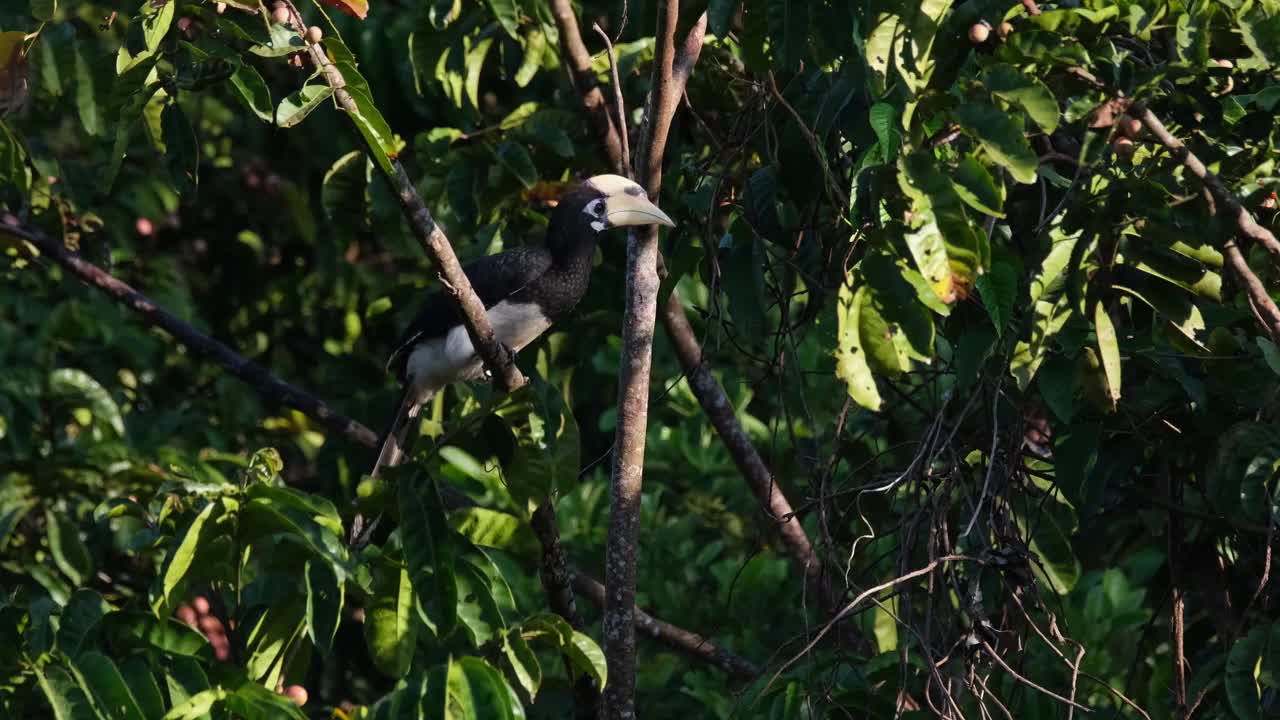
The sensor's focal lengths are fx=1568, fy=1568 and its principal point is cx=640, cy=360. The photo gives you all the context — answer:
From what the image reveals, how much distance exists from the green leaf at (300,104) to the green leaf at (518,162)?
122 cm

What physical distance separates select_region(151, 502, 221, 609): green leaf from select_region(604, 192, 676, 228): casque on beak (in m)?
0.93

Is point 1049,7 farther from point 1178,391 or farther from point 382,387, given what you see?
point 382,387

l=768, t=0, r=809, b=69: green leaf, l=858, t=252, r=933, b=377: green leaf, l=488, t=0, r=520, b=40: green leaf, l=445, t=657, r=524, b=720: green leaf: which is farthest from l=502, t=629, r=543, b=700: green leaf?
l=488, t=0, r=520, b=40: green leaf

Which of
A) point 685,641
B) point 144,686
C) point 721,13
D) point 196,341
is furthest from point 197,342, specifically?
point 721,13

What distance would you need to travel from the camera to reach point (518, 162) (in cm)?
331

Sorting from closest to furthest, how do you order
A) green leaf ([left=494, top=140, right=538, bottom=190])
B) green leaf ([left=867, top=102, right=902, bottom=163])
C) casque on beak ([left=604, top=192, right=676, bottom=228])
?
green leaf ([left=867, top=102, right=902, bottom=163]), casque on beak ([left=604, top=192, right=676, bottom=228]), green leaf ([left=494, top=140, right=538, bottom=190])

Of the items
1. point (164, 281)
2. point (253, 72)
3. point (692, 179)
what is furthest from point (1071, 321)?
point (164, 281)

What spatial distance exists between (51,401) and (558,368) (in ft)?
4.24

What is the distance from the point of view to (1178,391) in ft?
7.82

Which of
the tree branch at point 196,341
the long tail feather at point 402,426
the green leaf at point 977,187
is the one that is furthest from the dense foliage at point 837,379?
the long tail feather at point 402,426

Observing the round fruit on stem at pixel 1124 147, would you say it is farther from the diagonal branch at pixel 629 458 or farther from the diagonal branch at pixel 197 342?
the diagonal branch at pixel 197 342

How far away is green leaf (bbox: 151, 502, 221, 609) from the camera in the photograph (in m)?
2.25

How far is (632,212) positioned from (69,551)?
66.6 inches

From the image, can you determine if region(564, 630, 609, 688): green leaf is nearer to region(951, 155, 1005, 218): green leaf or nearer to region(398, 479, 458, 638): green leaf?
region(398, 479, 458, 638): green leaf
